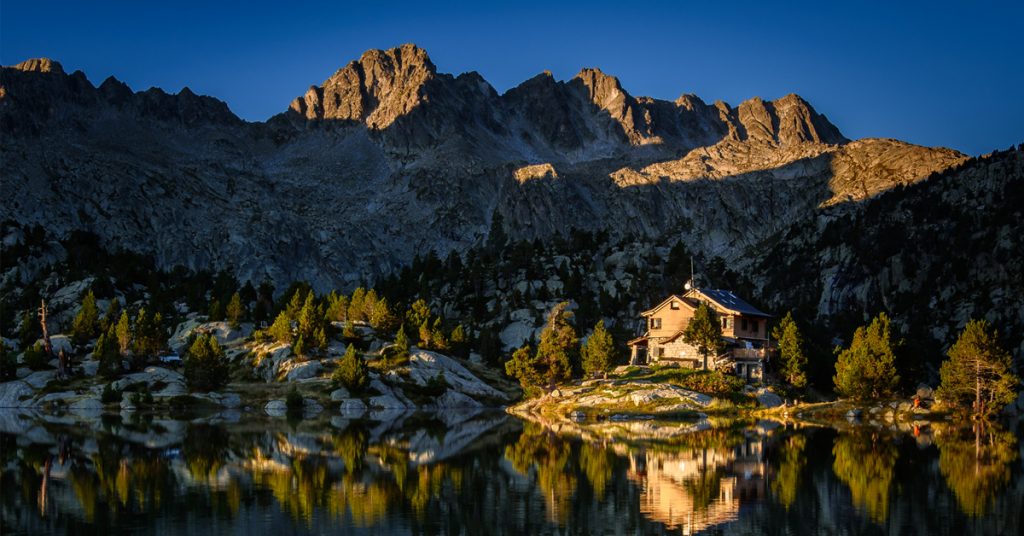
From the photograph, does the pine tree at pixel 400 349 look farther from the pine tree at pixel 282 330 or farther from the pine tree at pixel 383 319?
the pine tree at pixel 282 330

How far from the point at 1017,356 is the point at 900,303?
1824 inches

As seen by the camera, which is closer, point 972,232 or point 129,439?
point 129,439

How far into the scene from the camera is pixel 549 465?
177ft

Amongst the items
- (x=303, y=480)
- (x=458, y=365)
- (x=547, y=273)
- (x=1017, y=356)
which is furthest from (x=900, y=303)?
(x=303, y=480)

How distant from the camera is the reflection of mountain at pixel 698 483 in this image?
3878cm

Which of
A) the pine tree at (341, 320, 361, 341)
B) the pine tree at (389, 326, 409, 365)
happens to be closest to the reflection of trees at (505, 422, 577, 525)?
the pine tree at (389, 326, 409, 365)

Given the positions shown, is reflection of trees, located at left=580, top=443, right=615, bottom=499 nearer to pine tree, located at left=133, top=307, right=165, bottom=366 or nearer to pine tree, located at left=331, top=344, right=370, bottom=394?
pine tree, located at left=331, top=344, right=370, bottom=394

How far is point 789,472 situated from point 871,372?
165 ft

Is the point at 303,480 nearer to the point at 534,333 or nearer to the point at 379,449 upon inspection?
the point at 379,449

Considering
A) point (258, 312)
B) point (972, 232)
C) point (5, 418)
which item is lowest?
point (5, 418)

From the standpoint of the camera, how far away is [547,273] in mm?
187625

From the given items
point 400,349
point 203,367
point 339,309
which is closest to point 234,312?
point 339,309

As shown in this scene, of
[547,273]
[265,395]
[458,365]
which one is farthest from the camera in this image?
[547,273]

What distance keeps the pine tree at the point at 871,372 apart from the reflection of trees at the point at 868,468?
23.8 metres
